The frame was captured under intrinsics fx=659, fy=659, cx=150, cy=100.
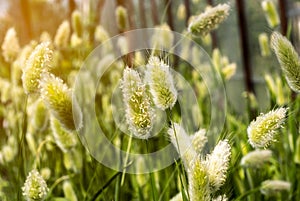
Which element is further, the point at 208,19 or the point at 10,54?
the point at 10,54

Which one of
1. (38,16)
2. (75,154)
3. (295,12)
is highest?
(38,16)

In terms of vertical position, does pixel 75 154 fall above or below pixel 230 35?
below

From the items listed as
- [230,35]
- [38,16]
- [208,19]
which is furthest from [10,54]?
[38,16]

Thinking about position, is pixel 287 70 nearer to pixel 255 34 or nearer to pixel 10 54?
pixel 10 54

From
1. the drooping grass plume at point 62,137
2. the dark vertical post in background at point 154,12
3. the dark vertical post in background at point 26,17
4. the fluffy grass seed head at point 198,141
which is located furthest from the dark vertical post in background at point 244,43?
the fluffy grass seed head at point 198,141

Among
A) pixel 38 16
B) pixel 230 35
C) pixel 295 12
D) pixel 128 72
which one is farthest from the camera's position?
pixel 38 16

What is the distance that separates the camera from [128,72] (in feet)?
1.75

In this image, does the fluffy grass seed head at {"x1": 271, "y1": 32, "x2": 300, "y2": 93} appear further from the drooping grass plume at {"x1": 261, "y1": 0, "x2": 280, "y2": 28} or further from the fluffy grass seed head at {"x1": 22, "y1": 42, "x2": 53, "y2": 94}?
the drooping grass plume at {"x1": 261, "y1": 0, "x2": 280, "y2": 28}

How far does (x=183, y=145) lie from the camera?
1.85ft

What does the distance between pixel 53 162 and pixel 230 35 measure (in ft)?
5.73

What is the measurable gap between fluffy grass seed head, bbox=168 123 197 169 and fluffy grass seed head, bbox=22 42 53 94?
0.42ft

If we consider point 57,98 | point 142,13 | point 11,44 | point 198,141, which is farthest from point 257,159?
point 142,13

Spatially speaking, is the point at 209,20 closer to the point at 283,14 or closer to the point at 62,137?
the point at 62,137

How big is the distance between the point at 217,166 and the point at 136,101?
0.09 m
